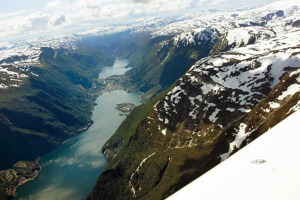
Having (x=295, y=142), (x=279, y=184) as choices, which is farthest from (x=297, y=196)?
(x=295, y=142)

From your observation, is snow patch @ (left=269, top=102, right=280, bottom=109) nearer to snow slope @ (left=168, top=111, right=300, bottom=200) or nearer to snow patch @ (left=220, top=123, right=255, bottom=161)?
snow patch @ (left=220, top=123, right=255, bottom=161)

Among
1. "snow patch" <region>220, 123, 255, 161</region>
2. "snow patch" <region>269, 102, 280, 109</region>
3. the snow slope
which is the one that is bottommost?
"snow patch" <region>220, 123, 255, 161</region>

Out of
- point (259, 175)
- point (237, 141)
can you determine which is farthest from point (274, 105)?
point (259, 175)

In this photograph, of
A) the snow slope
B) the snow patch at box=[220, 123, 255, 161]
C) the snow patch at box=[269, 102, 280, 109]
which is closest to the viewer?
the snow slope

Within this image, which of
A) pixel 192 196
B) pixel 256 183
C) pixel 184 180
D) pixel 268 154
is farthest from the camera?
pixel 184 180

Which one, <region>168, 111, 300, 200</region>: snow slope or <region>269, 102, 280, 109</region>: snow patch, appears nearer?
<region>168, 111, 300, 200</region>: snow slope

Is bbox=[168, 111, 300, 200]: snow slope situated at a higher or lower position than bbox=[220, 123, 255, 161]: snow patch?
higher

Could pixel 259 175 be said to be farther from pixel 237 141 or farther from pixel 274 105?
pixel 274 105

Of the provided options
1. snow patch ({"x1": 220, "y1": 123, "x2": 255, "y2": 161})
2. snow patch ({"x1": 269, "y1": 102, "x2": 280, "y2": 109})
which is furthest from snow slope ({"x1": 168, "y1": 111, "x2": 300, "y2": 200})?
snow patch ({"x1": 269, "y1": 102, "x2": 280, "y2": 109})

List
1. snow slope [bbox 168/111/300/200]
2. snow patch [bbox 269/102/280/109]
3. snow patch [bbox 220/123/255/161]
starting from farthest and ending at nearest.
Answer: snow patch [bbox 269/102/280/109] < snow patch [bbox 220/123/255/161] < snow slope [bbox 168/111/300/200]

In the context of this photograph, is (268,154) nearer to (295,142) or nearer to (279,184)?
(295,142)

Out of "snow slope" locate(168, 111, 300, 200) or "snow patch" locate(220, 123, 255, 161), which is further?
"snow patch" locate(220, 123, 255, 161)
